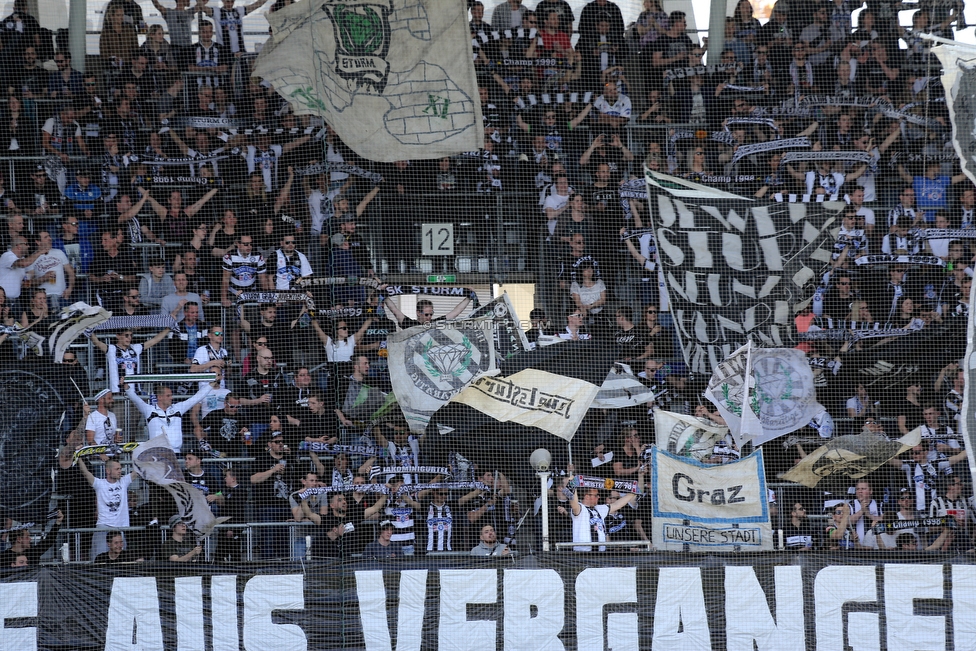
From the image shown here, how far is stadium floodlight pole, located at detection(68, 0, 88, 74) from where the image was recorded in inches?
403

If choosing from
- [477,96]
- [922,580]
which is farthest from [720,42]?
[922,580]

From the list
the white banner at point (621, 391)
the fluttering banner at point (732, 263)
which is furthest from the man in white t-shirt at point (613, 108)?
the white banner at point (621, 391)

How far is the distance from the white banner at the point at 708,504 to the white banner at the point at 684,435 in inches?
12.0

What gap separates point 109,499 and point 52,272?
218cm

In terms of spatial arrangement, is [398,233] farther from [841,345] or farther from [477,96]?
[841,345]

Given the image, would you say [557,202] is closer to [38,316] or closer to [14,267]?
[38,316]

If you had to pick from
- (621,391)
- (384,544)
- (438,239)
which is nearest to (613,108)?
(438,239)

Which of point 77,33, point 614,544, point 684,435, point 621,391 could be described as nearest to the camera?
point 614,544

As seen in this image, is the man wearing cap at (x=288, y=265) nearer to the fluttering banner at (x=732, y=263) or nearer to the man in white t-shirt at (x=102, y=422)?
the man in white t-shirt at (x=102, y=422)

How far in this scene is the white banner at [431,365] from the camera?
30.1 ft

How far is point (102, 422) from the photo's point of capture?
9234 millimetres

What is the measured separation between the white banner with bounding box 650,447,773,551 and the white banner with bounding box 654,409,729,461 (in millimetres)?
306

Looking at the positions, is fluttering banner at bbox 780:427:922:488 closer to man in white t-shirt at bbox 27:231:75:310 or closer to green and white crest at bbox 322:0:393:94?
green and white crest at bbox 322:0:393:94

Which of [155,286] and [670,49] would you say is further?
[670,49]
